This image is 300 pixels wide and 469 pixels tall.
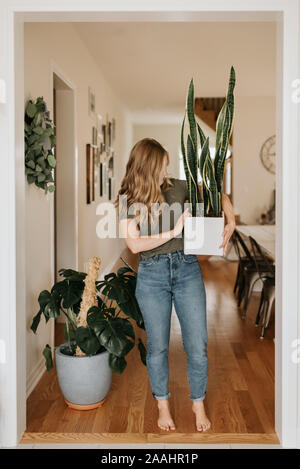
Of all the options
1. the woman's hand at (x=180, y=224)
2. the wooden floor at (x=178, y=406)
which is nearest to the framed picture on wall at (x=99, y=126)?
the wooden floor at (x=178, y=406)

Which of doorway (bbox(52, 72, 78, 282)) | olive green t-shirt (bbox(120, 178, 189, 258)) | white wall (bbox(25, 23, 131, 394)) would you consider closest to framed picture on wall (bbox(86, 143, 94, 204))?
white wall (bbox(25, 23, 131, 394))

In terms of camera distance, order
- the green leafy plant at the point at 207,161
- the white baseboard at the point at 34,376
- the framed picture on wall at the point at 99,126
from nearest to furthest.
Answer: the green leafy plant at the point at 207,161, the white baseboard at the point at 34,376, the framed picture on wall at the point at 99,126

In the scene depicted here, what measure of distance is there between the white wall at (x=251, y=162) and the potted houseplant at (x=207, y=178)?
6385mm

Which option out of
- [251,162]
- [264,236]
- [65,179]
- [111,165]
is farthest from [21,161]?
[251,162]

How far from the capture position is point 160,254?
232 cm

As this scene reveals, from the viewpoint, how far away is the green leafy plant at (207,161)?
2379mm

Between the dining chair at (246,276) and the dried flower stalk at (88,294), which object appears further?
the dining chair at (246,276)

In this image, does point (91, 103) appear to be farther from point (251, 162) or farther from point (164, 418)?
point (251, 162)

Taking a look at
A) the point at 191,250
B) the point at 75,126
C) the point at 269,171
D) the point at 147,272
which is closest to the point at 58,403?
the point at 147,272

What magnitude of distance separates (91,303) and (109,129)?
15.8 feet

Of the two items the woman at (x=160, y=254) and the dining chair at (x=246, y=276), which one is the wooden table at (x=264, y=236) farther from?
the woman at (x=160, y=254)

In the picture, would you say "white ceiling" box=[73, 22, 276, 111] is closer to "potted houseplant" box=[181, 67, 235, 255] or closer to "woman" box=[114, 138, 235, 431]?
"potted houseplant" box=[181, 67, 235, 255]

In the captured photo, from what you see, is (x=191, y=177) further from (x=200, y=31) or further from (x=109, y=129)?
(x=109, y=129)

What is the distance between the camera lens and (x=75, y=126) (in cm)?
443
